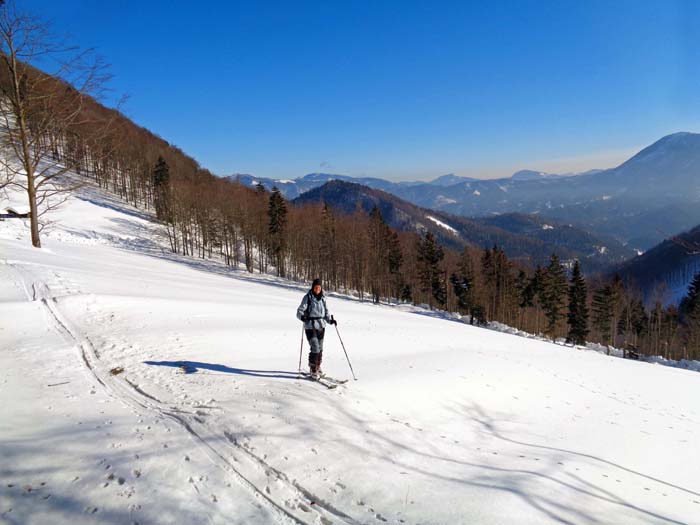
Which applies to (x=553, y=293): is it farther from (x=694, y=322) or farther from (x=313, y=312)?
(x=313, y=312)

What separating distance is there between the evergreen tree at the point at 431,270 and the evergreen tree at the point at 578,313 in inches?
695

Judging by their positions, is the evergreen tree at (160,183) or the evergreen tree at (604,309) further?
the evergreen tree at (160,183)

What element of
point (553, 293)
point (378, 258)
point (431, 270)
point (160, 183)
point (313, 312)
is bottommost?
point (553, 293)

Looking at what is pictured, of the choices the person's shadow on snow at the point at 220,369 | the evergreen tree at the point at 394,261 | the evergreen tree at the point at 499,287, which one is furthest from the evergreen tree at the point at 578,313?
the person's shadow on snow at the point at 220,369

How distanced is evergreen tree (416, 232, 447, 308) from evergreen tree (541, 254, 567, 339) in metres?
14.3

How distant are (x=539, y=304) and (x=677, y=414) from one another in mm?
42841

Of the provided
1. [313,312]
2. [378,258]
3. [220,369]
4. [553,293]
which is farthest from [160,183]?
[553,293]

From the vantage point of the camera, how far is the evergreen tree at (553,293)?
48656 millimetres

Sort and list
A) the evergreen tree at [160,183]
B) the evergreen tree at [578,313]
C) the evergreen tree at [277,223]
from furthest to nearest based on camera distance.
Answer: the evergreen tree at [160,183]
the evergreen tree at [277,223]
the evergreen tree at [578,313]

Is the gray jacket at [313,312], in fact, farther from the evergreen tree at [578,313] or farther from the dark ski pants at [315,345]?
the evergreen tree at [578,313]

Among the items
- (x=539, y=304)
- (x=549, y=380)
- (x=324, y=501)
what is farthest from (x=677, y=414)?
(x=539, y=304)

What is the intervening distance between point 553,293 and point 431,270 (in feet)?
55.8

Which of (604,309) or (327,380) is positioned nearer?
(327,380)

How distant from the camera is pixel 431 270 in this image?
55438 mm
